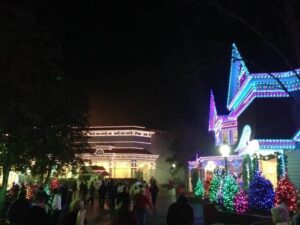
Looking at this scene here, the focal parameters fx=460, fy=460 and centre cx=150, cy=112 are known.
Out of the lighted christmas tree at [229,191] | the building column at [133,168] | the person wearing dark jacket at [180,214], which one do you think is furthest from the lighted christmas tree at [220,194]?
the building column at [133,168]

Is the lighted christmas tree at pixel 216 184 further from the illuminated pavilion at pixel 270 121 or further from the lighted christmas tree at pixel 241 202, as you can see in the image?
the lighted christmas tree at pixel 241 202

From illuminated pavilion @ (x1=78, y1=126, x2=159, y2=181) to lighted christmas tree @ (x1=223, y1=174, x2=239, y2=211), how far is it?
1807 inches

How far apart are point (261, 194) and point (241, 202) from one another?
109 cm

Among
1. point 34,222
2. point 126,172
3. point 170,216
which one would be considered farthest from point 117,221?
point 126,172

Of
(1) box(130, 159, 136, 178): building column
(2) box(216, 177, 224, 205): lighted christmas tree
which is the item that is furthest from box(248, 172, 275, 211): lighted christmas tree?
(1) box(130, 159, 136, 178): building column

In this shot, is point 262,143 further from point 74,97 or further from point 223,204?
point 74,97

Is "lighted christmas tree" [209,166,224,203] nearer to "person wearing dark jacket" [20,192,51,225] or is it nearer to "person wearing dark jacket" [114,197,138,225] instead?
"person wearing dark jacket" [114,197,138,225]

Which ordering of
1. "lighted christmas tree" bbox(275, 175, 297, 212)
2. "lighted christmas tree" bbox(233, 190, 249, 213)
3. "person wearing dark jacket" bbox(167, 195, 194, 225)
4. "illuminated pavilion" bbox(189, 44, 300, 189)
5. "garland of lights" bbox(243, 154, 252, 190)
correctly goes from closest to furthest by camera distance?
"person wearing dark jacket" bbox(167, 195, 194, 225)
"lighted christmas tree" bbox(275, 175, 297, 212)
"lighted christmas tree" bbox(233, 190, 249, 213)
"illuminated pavilion" bbox(189, 44, 300, 189)
"garland of lights" bbox(243, 154, 252, 190)

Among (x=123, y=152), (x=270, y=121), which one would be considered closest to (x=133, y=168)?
(x=123, y=152)

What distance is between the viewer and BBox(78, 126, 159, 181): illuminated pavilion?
2692 inches

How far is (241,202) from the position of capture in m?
18.5

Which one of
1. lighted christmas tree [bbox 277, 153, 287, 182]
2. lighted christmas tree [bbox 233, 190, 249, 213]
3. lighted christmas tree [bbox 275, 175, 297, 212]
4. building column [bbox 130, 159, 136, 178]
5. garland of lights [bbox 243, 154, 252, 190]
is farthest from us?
building column [bbox 130, 159, 136, 178]

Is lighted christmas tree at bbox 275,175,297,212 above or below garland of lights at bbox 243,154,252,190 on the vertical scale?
below

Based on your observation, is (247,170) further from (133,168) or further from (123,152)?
(123,152)
